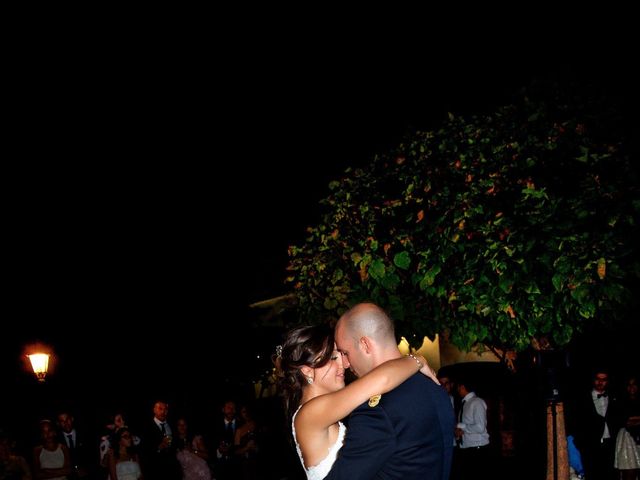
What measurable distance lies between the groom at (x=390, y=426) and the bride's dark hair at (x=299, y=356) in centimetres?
56

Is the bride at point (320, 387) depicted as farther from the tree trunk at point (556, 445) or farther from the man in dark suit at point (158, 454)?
the man in dark suit at point (158, 454)

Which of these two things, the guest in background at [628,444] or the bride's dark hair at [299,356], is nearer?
the bride's dark hair at [299,356]

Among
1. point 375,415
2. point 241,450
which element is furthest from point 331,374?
point 241,450

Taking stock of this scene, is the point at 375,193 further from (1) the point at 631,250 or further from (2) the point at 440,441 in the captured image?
(2) the point at 440,441

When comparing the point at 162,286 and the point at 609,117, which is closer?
the point at 609,117

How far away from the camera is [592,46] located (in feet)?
18.6

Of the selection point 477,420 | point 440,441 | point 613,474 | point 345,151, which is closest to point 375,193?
point 440,441

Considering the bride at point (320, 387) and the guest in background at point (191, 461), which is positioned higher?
the bride at point (320, 387)

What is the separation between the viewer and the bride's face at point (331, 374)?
11.7 ft

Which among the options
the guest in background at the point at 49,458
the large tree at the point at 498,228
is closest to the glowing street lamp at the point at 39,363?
the guest in background at the point at 49,458

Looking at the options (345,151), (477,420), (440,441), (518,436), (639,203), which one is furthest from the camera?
(345,151)

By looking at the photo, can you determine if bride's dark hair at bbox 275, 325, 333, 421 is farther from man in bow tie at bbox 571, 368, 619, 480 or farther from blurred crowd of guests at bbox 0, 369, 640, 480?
man in bow tie at bbox 571, 368, 619, 480

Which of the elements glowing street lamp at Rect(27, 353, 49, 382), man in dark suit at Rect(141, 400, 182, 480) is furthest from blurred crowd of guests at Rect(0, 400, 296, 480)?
glowing street lamp at Rect(27, 353, 49, 382)

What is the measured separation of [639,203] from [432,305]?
5.65ft
